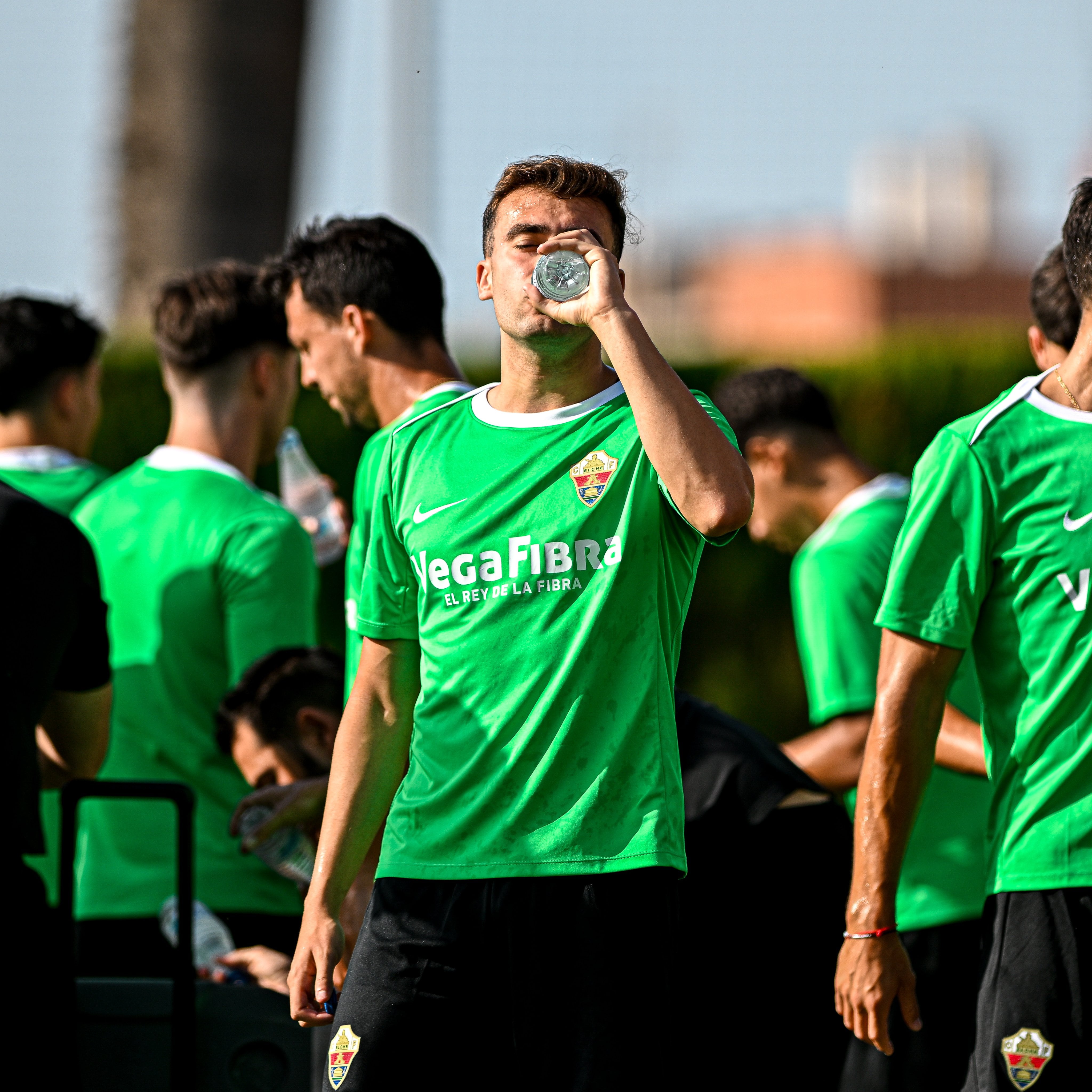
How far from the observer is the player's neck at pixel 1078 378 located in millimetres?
2816

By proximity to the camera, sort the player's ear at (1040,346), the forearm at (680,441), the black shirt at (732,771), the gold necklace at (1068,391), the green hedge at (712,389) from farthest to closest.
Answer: the green hedge at (712,389), the player's ear at (1040,346), the black shirt at (732,771), the gold necklace at (1068,391), the forearm at (680,441)

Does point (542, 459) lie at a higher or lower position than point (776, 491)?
higher

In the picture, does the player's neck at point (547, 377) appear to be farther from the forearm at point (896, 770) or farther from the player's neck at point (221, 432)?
the player's neck at point (221, 432)

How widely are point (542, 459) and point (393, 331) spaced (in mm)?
1040

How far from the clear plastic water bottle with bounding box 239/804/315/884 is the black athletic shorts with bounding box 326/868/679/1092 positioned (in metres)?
0.98

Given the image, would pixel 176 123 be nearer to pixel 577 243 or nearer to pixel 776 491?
pixel 776 491

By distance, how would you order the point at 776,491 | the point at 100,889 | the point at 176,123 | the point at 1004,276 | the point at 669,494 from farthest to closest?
the point at 1004,276
the point at 176,123
the point at 776,491
the point at 100,889
the point at 669,494

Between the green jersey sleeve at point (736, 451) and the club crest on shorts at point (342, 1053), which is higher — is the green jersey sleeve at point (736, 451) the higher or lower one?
the higher one

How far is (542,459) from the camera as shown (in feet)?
8.76

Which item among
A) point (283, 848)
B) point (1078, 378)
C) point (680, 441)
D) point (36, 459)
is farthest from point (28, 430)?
point (1078, 378)

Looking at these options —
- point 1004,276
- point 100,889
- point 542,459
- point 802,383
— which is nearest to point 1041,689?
point 542,459

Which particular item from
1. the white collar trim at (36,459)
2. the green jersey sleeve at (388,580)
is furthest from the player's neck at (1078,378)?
the white collar trim at (36,459)

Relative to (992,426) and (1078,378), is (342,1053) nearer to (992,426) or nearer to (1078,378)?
(992,426)

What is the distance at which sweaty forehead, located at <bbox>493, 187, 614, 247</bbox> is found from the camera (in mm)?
2709
